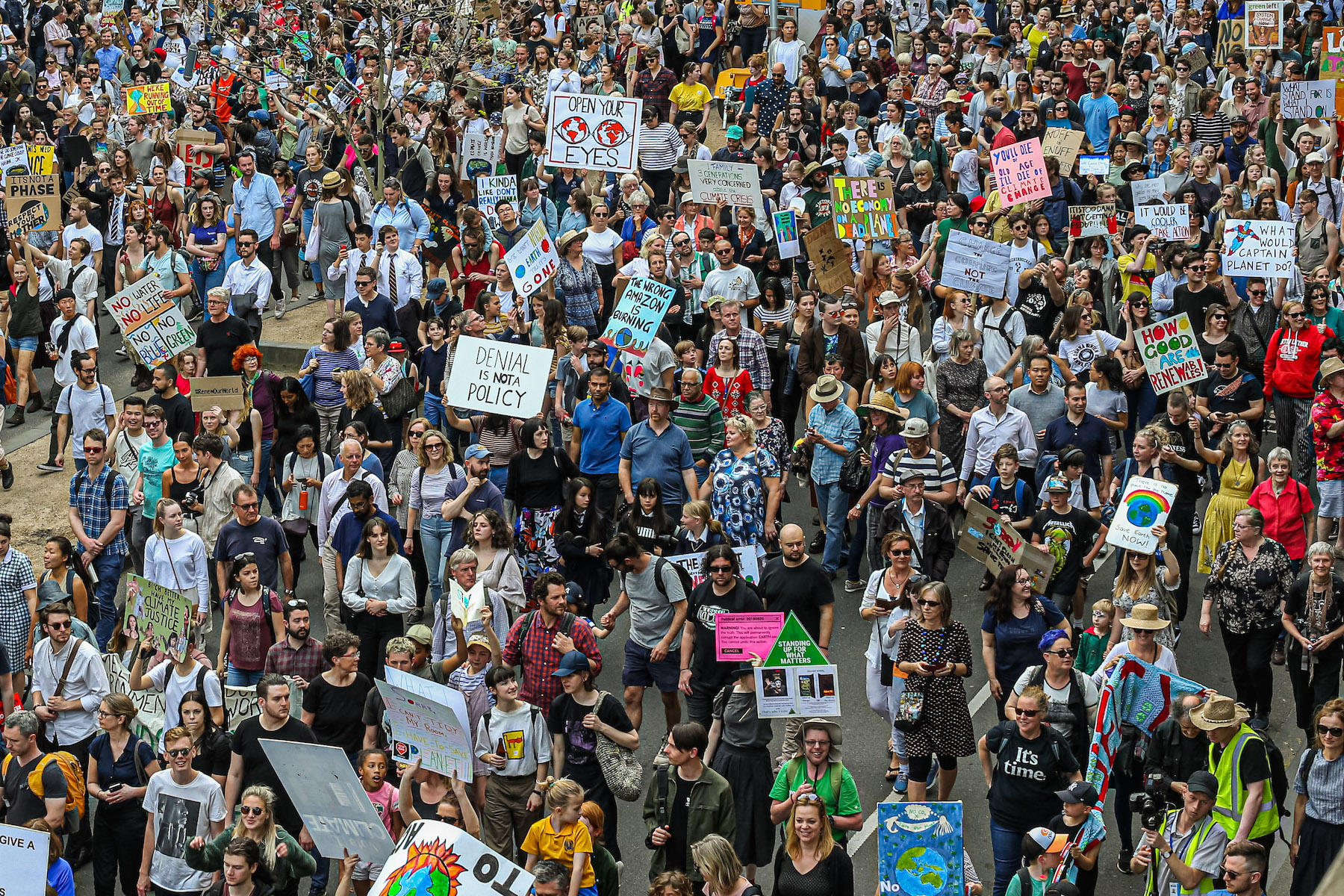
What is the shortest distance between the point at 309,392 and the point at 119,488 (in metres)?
2.01

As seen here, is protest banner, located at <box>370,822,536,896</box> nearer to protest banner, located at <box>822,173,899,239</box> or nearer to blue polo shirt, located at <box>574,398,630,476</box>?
blue polo shirt, located at <box>574,398,630,476</box>

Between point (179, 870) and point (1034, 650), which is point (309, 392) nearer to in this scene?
point (179, 870)

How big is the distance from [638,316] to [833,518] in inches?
96.4

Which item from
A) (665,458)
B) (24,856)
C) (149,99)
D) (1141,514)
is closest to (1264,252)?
(1141,514)

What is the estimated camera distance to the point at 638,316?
50.5 feet

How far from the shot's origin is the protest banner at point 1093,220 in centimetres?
1755

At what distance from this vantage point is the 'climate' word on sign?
17.4 metres

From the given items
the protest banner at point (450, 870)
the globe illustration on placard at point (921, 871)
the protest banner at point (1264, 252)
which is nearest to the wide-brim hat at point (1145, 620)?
the globe illustration on placard at point (921, 871)

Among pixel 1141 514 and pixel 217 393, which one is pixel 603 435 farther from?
pixel 1141 514

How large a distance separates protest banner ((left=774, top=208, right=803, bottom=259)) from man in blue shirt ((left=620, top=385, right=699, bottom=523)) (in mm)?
4000

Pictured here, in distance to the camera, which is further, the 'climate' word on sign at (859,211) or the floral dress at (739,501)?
the 'climate' word on sign at (859,211)

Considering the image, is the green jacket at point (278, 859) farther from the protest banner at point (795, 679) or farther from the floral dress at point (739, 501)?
the floral dress at point (739, 501)

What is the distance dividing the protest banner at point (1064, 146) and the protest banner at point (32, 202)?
10615 mm

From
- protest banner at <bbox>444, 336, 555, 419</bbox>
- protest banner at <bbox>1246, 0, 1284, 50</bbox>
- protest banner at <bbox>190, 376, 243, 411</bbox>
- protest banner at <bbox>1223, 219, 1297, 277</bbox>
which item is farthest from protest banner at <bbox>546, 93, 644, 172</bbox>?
protest banner at <bbox>1246, 0, 1284, 50</bbox>
